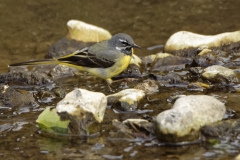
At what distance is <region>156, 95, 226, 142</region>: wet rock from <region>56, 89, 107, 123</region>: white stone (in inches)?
38.5

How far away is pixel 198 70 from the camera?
9.95 meters

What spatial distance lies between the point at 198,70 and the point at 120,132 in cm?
336

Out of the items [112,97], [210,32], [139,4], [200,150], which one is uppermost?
[139,4]

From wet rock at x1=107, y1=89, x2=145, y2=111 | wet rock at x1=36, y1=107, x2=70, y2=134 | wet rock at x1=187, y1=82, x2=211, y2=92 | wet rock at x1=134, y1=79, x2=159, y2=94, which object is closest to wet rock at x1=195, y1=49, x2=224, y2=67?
wet rock at x1=187, y1=82, x2=211, y2=92

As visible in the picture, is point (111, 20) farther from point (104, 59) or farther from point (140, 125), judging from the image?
point (140, 125)

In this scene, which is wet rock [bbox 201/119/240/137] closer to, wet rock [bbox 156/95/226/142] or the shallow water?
wet rock [bbox 156/95/226/142]

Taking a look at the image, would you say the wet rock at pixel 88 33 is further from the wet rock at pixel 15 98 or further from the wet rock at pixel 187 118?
the wet rock at pixel 187 118

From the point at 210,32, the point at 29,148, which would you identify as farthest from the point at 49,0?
the point at 29,148

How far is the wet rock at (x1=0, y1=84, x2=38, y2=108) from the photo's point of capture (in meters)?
8.73

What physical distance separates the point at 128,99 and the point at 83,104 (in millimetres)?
1192

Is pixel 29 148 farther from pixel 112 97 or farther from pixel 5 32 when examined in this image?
pixel 5 32

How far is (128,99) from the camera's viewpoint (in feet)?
27.1

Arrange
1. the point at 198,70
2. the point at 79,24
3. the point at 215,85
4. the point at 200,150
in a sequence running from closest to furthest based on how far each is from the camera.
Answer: the point at 200,150, the point at 215,85, the point at 198,70, the point at 79,24

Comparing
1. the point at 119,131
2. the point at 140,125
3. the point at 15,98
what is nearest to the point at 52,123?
the point at 119,131
